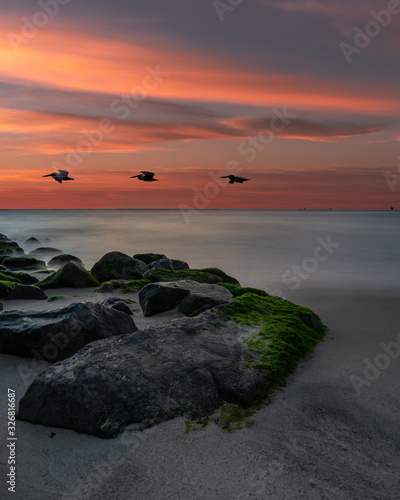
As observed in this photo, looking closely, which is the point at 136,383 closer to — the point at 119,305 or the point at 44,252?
the point at 119,305

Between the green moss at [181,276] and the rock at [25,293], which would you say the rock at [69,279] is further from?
the green moss at [181,276]

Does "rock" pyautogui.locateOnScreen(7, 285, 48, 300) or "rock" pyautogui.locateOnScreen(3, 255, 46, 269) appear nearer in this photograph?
"rock" pyautogui.locateOnScreen(7, 285, 48, 300)

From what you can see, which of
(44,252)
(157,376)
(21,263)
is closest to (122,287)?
(157,376)

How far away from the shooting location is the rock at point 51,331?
5.44m

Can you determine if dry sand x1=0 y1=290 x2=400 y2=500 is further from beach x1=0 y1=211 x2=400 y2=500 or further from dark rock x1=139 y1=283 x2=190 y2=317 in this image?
dark rock x1=139 y1=283 x2=190 y2=317

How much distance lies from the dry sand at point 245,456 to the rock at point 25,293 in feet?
15.8

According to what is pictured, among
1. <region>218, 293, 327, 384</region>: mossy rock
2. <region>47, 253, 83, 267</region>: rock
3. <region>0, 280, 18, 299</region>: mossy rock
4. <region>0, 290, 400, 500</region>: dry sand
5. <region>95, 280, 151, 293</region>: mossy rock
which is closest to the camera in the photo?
<region>0, 290, 400, 500</region>: dry sand

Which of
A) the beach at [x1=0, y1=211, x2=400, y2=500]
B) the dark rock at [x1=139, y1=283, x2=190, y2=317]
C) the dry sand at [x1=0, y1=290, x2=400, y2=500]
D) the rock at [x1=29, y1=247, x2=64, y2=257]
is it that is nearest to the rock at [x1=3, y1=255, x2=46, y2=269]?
the rock at [x1=29, y1=247, x2=64, y2=257]

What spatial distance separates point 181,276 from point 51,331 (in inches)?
239

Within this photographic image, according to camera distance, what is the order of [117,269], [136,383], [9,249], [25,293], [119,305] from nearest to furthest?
[136,383] < [119,305] < [25,293] < [117,269] < [9,249]

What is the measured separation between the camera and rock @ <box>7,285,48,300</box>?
951 cm

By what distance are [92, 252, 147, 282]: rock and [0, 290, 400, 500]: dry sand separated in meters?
8.17

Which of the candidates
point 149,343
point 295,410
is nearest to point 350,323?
point 295,410

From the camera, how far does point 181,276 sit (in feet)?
37.2
